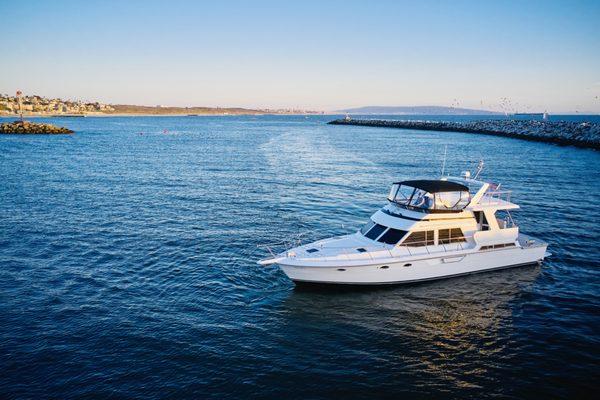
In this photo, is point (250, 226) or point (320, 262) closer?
point (320, 262)

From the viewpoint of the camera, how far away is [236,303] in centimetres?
1773

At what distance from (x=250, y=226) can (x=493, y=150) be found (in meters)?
67.4

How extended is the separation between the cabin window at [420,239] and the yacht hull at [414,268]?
0.75 m

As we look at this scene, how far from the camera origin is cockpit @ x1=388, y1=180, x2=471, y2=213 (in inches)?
794

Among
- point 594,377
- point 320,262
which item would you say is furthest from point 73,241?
point 594,377

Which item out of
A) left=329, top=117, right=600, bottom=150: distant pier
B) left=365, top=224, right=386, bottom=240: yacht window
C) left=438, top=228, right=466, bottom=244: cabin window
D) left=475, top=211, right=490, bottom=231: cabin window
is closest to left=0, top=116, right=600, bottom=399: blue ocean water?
left=438, top=228, right=466, bottom=244: cabin window

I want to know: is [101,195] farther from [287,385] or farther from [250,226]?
[287,385]

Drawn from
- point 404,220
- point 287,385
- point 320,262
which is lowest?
point 287,385

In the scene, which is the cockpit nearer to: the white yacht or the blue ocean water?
the white yacht

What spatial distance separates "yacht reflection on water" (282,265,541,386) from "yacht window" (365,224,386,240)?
2.65 m

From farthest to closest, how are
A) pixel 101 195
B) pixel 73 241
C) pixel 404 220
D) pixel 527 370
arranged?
pixel 101 195
pixel 73 241
pixel 404 220
pixel 527 370

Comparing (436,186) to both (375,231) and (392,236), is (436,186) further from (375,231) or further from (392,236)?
(375,231)

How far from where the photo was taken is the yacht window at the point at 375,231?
20109 mm

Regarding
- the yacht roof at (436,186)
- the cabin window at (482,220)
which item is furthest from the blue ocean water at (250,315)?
the yacht roof at (436,186)
